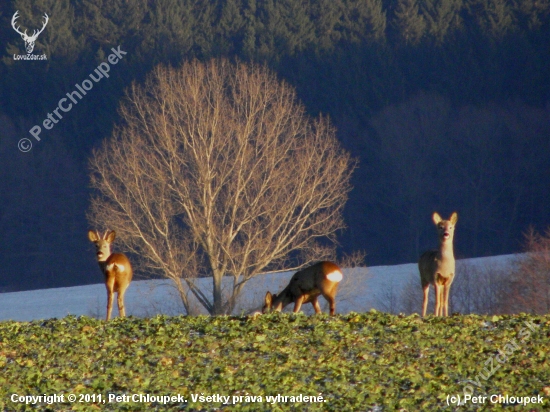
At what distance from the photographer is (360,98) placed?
7419 centimetres

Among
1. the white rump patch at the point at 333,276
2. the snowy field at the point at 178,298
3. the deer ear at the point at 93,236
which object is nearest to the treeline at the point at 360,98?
the snowy field at the point at 178,298

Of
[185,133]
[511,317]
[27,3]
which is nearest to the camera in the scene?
[511,317]

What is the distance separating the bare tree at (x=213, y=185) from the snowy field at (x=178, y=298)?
40.7 inches

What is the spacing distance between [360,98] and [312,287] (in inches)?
2413

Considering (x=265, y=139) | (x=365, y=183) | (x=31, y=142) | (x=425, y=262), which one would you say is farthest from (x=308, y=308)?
(x=31, y=142)

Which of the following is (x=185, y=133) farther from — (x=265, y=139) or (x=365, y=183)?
(x=365, y=183)

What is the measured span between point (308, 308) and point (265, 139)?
9645 mm

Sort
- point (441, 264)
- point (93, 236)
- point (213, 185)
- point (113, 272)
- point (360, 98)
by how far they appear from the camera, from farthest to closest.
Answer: point (360, 98) < point (213, 185) < point (93, 236) < point (113, 272) < point (441, 264)

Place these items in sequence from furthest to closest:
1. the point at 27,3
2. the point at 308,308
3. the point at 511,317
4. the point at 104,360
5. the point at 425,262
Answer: the point at 27,3, the point at 308,308, the point at 425,262, the point at 511,317, the point at 104,360

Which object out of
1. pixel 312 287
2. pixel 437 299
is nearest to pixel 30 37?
pixel 312 287

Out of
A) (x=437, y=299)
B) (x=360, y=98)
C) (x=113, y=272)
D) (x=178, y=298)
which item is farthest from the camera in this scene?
(x=360, y=98)

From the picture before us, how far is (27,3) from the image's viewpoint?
68.8m

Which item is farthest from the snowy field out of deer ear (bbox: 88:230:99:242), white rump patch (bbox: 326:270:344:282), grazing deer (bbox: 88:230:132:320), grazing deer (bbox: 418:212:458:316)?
grazing deer (bbox: 418:212:458:316)

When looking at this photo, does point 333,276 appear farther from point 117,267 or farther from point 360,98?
point 360,98
